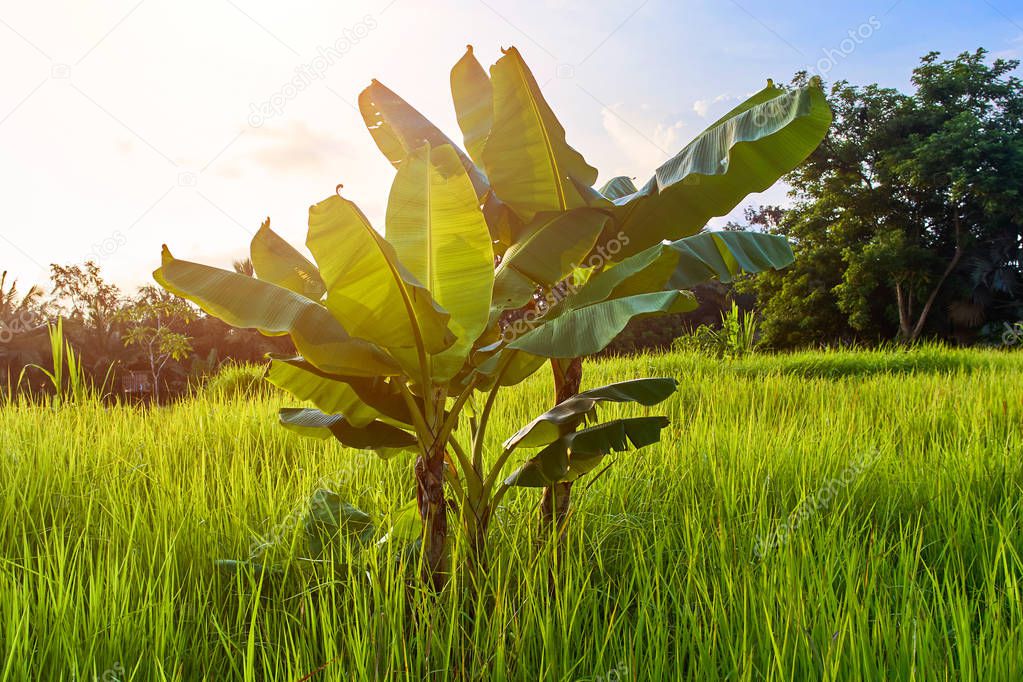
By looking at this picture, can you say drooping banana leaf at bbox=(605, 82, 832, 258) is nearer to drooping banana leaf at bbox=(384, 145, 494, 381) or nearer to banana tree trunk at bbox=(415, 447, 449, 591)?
drooping banana leaf at bbox=(384, 145, 494, 381)

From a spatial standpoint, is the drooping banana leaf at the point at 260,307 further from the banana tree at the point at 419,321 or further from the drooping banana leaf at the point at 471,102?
the drooping banana leaf at the point at 471,102

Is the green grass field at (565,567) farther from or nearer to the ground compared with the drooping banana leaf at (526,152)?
nearer to the ground

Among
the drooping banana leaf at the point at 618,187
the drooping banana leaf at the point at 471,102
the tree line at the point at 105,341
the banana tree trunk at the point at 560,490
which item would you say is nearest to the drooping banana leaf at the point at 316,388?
the banana tree trunk at the point at 560,490

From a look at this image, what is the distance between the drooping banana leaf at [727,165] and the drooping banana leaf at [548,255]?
8.1 inches

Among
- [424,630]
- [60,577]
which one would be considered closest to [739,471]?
[424,630]

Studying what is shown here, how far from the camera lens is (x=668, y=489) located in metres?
3.14

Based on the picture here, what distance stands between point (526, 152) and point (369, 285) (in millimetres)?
757

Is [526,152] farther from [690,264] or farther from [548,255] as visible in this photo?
[690,264]

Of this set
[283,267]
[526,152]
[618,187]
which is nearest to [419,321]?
[283,267]

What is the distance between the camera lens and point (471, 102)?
2.55m

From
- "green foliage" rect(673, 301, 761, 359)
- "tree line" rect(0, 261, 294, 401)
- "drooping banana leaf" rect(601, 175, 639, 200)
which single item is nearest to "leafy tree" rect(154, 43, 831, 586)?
"drooping banana leaf" rect(601, 175, 639, 200)

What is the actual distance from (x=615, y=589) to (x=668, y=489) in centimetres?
77

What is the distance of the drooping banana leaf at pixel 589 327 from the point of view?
173 centimetres

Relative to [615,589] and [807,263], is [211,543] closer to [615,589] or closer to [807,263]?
[615,589]
